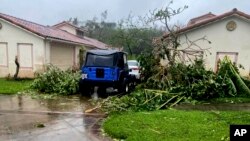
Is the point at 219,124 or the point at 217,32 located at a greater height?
the point at 217,32

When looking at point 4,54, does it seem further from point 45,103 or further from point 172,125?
point 172,125

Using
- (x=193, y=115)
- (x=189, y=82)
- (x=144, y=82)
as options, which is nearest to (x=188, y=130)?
(x=193, y=115)

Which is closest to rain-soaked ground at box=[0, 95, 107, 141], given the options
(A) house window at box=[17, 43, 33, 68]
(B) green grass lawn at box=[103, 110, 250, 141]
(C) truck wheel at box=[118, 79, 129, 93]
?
(B) green grass lawn at box=[103, 110, 250, 141]

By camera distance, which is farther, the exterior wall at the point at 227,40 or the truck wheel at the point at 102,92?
the exterior wall at the point at 227,40

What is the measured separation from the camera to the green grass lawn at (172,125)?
275 inches

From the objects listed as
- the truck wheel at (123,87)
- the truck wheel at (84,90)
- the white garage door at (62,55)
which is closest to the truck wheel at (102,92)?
the truck wheel at (84,90)

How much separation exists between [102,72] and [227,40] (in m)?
9.26

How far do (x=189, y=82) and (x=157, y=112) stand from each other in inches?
158

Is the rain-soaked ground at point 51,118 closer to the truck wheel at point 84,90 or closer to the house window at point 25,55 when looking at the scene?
the truck wheel at point 84,90

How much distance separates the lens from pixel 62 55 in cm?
2359

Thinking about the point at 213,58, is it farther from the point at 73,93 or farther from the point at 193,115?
the point at 193,115

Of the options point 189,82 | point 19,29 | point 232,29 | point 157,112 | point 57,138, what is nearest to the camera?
point 57,138

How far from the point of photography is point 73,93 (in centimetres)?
1454

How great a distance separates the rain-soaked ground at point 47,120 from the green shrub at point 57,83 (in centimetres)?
185
